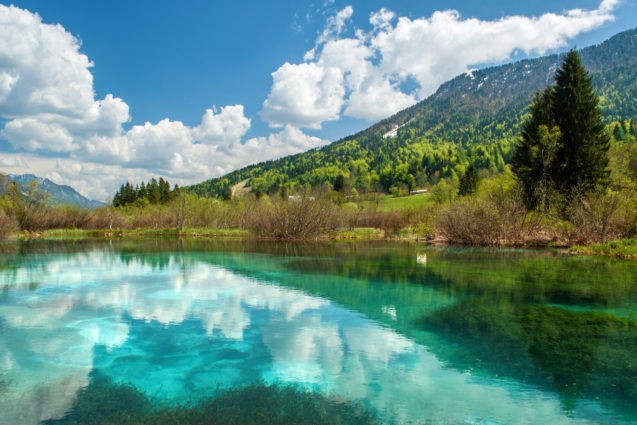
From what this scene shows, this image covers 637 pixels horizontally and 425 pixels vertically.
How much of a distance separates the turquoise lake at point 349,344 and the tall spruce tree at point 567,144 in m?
16.8

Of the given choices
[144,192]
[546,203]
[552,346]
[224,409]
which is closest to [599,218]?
[546,203]

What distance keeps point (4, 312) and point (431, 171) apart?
417 ft

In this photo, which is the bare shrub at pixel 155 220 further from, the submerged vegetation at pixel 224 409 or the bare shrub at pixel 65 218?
the submerged vegetation at pixel 224 409

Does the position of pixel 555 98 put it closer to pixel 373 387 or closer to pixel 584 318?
pixel 584 318

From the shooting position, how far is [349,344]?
692cm

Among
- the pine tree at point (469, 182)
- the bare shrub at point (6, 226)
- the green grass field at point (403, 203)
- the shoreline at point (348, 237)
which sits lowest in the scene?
the shoreline at point (348, 237)

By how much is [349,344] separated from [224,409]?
9.72ft

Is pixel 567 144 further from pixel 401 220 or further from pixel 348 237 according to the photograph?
pixel 401 220

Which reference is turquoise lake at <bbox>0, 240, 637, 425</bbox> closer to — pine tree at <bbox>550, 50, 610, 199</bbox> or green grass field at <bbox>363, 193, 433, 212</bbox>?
pine tree at <bbox>550, 50, 610, 199</bbox>

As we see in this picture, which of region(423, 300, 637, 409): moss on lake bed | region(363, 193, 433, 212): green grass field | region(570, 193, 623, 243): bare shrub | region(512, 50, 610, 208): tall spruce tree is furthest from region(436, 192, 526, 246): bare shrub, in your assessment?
region(363, 193, 433, 212): green grass field

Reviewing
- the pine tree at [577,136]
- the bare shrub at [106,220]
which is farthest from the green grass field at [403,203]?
the bare shrub at [106,220]

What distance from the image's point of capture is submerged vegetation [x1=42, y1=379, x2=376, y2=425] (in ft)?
13.9

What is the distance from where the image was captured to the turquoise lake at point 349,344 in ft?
15.7

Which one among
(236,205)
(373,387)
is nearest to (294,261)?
(373,387)
